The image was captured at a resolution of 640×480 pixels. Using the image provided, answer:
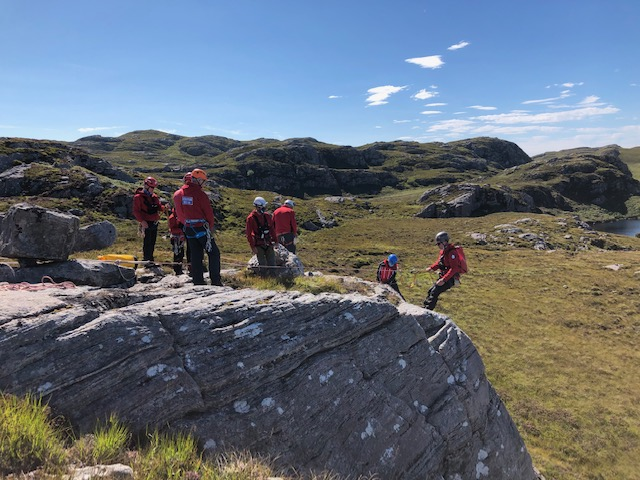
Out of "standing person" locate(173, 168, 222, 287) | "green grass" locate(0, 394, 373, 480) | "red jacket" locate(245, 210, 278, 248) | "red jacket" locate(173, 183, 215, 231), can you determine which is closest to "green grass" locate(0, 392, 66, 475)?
"green grass" locate(0, 394, 373, 480)

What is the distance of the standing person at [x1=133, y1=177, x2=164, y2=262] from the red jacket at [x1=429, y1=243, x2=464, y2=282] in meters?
14.2

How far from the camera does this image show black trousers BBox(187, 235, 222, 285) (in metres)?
13.3

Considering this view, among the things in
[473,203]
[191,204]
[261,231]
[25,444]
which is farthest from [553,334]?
[473,203]

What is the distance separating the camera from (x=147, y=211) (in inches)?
705

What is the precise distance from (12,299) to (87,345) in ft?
7.56

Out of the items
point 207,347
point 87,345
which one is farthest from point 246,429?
point 87,345

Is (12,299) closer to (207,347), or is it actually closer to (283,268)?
(207,347)

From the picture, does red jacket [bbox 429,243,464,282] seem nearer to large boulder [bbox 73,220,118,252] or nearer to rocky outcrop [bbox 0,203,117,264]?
rocky outcrop [bbox 0,203,117,264]

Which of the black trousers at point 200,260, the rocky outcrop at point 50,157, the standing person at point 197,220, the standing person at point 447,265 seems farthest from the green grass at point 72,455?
the rocky outcrop at point 50,157

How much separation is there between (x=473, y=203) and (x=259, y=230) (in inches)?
5693

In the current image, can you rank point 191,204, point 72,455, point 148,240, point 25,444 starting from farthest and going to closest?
point 148,240
point 191,204
point 72,455
point 25,444

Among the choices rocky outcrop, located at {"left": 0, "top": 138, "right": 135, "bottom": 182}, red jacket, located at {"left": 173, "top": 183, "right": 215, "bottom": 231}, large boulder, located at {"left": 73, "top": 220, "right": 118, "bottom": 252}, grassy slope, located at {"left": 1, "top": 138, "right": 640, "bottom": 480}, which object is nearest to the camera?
red jacket, located at {"left": 173, "top": 183, "right": 215, "bottom": 231}

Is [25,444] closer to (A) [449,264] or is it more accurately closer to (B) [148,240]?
(B) [148,240]

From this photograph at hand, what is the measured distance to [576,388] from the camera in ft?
75.4
